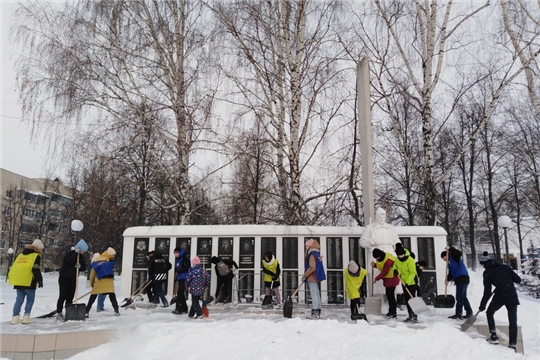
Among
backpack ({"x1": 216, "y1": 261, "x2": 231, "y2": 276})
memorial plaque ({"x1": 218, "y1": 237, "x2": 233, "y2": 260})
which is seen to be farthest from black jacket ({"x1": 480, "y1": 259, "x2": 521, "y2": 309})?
memorial plaque ({"x1": 218, "y1": 237, "x2": 233, "y2": 260})

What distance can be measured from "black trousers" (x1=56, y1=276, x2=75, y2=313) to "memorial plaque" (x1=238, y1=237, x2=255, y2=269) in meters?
4.84

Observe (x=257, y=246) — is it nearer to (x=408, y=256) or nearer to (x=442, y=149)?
(x=408, y=256)

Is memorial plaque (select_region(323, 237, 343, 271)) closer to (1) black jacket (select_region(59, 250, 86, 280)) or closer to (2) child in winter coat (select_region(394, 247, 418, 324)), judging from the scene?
(2) child in winter coat (select_region(394, 247, 418, 324))

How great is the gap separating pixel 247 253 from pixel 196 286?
362 cm

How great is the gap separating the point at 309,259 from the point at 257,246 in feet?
11.9

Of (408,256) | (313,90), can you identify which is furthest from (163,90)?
(408,256)

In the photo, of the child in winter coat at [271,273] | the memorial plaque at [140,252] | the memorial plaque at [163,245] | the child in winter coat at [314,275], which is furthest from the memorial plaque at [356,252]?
the memorial plaque at [140,252]

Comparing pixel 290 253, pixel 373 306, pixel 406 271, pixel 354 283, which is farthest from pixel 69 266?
pixel 406 271

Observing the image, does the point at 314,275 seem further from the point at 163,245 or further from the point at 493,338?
the point at 163,245

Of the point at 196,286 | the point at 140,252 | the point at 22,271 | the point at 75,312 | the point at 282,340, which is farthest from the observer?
the point at 140,252

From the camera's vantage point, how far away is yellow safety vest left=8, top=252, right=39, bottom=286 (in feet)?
27.7

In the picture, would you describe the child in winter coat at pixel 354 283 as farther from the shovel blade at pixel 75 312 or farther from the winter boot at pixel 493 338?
the shovel blade at pixel 75 312

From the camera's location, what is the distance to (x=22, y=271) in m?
8.50

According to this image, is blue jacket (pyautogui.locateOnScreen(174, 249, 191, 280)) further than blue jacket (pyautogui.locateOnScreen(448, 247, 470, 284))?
Yes
